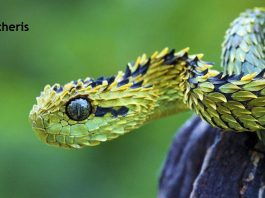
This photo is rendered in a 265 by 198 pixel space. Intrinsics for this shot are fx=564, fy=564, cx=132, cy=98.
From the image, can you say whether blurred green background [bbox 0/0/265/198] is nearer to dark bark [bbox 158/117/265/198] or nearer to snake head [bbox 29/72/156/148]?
dark bark [bbox 158/117/265/198]

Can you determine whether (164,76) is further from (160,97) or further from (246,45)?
(246,45)

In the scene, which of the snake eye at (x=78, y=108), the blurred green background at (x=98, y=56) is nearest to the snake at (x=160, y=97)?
the snake eye at (x=78, y=108)

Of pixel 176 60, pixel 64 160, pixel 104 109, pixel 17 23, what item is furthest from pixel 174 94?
pixel 17 23

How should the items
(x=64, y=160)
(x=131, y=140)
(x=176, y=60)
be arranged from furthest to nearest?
(x=131, y=140)
(x=64, y=160)
(x=176, y=60)

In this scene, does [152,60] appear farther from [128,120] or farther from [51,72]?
[51,72]

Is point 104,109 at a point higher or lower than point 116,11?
lower

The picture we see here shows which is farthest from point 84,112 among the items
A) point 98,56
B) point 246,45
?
point 98,56

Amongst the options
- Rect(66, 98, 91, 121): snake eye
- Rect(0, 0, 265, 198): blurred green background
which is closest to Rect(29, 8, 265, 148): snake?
Rect(66, 98, 91, 121): snake eye
